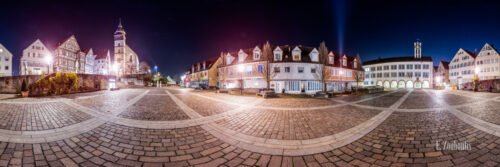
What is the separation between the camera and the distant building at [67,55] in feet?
149

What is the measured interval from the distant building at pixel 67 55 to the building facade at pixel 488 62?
4375 inches

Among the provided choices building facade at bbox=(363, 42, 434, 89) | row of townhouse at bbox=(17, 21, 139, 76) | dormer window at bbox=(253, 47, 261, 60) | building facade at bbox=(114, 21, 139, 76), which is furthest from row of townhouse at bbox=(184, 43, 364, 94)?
building facade at bbox=(114, 21, 139, 76)

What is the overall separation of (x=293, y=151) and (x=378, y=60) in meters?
73.6

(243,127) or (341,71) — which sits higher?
(341,71)

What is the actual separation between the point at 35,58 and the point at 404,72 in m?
107

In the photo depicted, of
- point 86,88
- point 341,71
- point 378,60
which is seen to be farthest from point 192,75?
point 378,60

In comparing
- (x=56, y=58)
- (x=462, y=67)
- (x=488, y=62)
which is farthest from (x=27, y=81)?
(x=462, y=67)

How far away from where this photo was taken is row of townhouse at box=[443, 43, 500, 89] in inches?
1622

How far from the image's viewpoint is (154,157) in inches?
134

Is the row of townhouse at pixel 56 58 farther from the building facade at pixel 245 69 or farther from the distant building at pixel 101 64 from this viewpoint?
the building facade at pixel 245 69

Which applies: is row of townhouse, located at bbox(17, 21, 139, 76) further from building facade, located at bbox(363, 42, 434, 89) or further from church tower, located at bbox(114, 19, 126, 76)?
building facade, located at bbox(363, 42, 434, 89)

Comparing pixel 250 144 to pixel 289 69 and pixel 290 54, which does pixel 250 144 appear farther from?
pixel 290 54

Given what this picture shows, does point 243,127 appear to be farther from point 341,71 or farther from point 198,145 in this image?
point 341,71

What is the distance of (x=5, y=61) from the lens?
147ft
